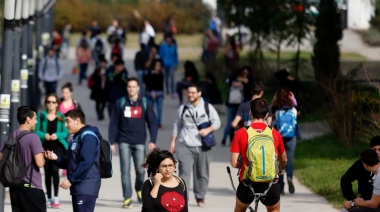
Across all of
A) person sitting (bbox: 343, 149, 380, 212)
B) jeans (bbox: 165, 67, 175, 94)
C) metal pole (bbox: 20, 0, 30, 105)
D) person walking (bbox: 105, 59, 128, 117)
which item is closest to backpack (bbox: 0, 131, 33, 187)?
person sitting (bbox: 343, 149, 380, 212)

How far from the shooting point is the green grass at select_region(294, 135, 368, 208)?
16.8 m

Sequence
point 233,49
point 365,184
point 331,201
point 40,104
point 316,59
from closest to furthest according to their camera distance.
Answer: point 365,184 → point 331,201 → point 316,59 → point 40,104 → point 233,49

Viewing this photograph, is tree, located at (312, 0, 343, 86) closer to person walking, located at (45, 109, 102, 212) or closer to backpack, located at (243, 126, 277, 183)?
person walking, located at (45, 109, 102, 212)

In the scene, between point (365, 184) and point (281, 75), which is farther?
point (281, 75)

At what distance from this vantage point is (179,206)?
1009 cm

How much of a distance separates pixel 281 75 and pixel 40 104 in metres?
12.7

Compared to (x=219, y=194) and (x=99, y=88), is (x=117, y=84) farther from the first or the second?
(x=219, y=194)

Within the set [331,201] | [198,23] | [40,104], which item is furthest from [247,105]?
[198,23]

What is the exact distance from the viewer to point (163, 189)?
33.2ft

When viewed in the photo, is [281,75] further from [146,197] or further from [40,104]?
[40,104]

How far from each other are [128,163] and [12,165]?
3882 mm

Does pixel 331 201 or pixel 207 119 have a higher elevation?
pixel 207 119

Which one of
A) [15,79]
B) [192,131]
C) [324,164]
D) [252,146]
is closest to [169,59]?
[324,164]

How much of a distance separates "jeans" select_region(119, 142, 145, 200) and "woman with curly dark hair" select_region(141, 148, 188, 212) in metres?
5.34
